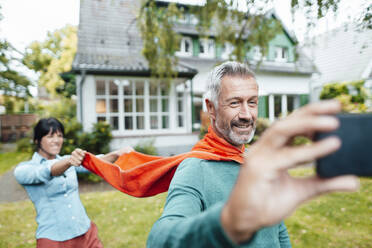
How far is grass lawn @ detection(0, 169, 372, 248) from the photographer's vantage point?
400 centimetres

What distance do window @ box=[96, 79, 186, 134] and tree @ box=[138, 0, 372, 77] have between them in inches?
150

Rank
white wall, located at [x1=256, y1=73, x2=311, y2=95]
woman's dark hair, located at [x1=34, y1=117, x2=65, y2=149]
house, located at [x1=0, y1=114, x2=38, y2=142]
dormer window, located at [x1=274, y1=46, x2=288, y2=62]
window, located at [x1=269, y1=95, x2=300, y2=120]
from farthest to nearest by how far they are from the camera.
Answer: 1. house, located at [x1=0, y1=114, x2=38, y2=142]
2. dormer window, located at [x1=274, y1=46, x2=288, y2=62]
3. window, located at [x1=269, y1=95, x2=300, y2=120]
4. white wall, located at [x1=256, y1=73, x2=311, y2=95]
5. woman's dark hair, located at [x1=34, y1=117, x2=65, y2=149]

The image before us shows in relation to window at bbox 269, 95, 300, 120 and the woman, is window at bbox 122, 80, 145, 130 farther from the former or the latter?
window at bbox 269, 95, 300, 120

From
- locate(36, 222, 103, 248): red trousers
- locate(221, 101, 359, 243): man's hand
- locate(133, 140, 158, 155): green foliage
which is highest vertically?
locate(221, 101, 359, 243): man's hand

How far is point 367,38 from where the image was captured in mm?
2229

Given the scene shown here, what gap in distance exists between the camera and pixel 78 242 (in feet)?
7.77

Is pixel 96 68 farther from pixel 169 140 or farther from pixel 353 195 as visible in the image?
pixel 353 195

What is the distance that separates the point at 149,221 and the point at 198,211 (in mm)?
4164

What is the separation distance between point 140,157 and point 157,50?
4.47 metres

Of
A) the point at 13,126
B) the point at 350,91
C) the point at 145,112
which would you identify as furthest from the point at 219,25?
the point at 13,126

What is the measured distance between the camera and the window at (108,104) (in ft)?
32.3

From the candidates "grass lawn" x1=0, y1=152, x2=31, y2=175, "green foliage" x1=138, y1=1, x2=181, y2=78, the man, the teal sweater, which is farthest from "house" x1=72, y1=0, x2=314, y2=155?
the man

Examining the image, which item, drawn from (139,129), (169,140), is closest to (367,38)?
(169,140)

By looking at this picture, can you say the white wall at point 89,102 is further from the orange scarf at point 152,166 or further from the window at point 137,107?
the orange scarf at point 152,166
